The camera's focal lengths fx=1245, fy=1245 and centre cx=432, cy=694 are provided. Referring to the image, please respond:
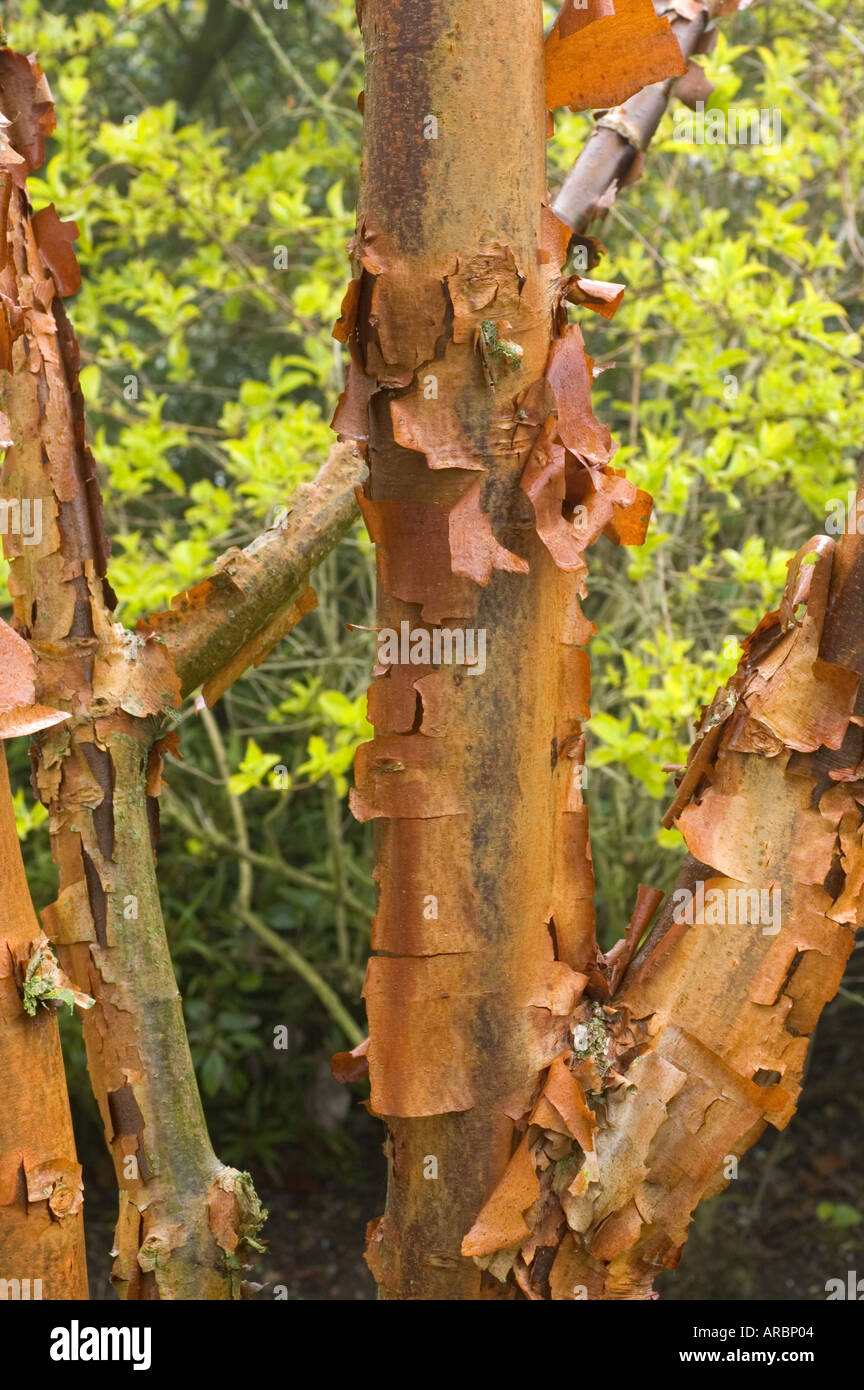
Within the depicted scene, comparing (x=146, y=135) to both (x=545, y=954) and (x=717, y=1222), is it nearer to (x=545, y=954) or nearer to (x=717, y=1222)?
(x=545, y=954)

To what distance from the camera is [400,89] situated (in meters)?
0.78

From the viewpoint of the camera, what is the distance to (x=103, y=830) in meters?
1.02

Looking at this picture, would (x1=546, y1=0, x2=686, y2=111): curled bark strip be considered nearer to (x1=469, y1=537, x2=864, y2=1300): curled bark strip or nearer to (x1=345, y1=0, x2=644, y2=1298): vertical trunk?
(x1=345, y1=0, x2=644, y2=1298): vertical trunk


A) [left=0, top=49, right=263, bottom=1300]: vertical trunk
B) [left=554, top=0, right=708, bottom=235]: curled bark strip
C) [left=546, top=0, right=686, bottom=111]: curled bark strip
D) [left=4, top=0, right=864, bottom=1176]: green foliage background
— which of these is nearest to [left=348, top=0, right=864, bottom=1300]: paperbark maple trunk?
[left=546, top=0, right=686, bottom=111]: curled bark strip

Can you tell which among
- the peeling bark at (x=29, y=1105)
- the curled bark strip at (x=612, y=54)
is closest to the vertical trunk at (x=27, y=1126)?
the peeling bark at (x=29, y=1105)

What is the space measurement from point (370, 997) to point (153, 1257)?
32 centimetres

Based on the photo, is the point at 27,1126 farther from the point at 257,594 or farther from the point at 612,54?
the point at 612,54

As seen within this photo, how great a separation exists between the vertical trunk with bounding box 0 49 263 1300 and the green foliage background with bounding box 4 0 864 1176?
695mm

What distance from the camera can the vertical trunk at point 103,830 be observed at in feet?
3.32

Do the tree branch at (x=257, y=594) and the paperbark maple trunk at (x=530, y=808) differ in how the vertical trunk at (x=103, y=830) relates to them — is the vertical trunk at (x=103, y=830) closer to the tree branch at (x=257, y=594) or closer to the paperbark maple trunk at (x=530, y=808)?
the tree branch at (x=257, y=594)

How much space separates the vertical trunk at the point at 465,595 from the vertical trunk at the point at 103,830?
0.60 ft

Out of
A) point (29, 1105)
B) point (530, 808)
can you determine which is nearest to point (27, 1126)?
point (29, 1105)

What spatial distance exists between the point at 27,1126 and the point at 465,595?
462mm
